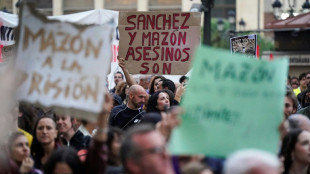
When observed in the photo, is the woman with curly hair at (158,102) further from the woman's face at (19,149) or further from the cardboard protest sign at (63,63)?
the cardboard protest sign at (63,63)

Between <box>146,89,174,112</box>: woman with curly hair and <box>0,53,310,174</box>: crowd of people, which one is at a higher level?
<box>146,89,174,112</box>: woman with curly hair

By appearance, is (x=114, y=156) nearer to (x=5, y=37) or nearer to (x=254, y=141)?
(x=254, y=141)

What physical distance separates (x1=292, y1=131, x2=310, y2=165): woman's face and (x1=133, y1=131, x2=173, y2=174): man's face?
74.1 inches

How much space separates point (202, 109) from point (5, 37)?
742cm

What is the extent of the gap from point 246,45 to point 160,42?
106cm

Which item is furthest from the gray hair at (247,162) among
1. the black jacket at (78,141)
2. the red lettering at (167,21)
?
the red lettering at (167,21)

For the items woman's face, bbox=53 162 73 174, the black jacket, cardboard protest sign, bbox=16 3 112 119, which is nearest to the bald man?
the black jacket

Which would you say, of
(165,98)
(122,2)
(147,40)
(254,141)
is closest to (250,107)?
(254,141)

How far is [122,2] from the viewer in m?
55.4

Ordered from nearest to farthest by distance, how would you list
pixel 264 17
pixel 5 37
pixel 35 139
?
1. pixel 35 139
2. pixel 5 37
3. pixel 264 17

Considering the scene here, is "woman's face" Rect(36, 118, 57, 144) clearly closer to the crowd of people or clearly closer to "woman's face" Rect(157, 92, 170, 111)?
the crowd of people

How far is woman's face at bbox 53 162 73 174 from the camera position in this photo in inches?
217

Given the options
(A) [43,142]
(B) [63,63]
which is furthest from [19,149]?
(B) [63,63]

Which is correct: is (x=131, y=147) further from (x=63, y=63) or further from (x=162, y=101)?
(x=162, y=101)
